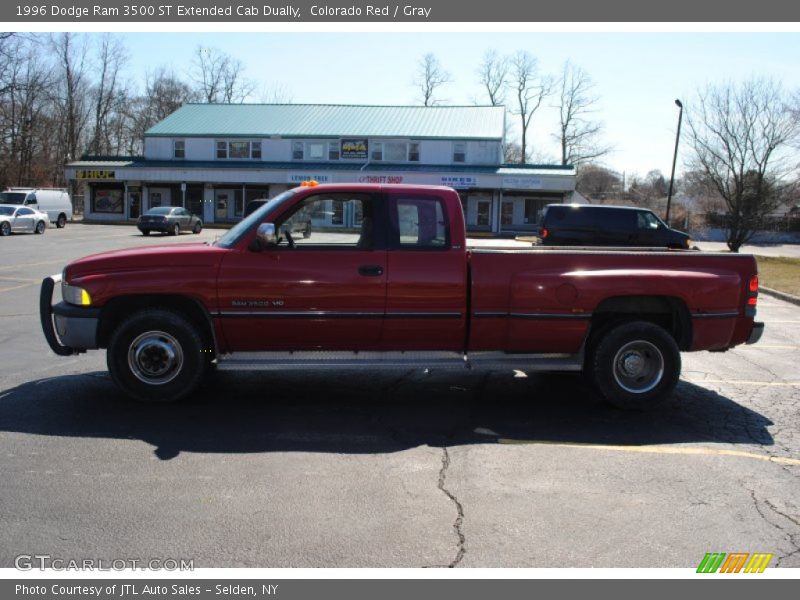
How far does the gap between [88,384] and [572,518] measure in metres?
5.08

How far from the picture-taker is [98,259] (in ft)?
20.3

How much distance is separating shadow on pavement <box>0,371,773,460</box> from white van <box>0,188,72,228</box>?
3364cm

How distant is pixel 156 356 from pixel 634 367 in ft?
14.5

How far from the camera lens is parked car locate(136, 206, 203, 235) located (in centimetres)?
3444

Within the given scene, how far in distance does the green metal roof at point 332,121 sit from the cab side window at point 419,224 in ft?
133

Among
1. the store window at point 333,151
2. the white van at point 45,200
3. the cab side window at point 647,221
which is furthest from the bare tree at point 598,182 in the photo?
the cab side window at point 647,221

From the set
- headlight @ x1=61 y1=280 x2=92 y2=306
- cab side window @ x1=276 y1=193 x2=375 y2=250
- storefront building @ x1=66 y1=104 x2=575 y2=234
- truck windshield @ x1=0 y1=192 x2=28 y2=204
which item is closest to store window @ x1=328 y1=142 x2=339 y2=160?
storefront building @ x1=66 y1=104 x2=575 y2=234

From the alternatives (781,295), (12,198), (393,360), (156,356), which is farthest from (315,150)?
(393,360)

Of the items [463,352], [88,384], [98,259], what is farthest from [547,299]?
[88,384]

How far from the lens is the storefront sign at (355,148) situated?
4672 cm

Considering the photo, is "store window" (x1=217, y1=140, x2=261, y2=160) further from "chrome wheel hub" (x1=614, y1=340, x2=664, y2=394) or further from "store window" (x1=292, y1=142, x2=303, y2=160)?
"chrome wheel hub" (x1=614, y1=340, x2=664, y2=394)

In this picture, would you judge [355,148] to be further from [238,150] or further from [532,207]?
[532,207]

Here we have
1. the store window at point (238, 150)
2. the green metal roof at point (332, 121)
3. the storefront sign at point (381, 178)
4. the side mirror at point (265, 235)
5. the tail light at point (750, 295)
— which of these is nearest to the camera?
the side mirror at point (265, 235)

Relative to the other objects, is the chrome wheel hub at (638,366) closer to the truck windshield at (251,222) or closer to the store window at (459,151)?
the truck windshield at (251,222)
